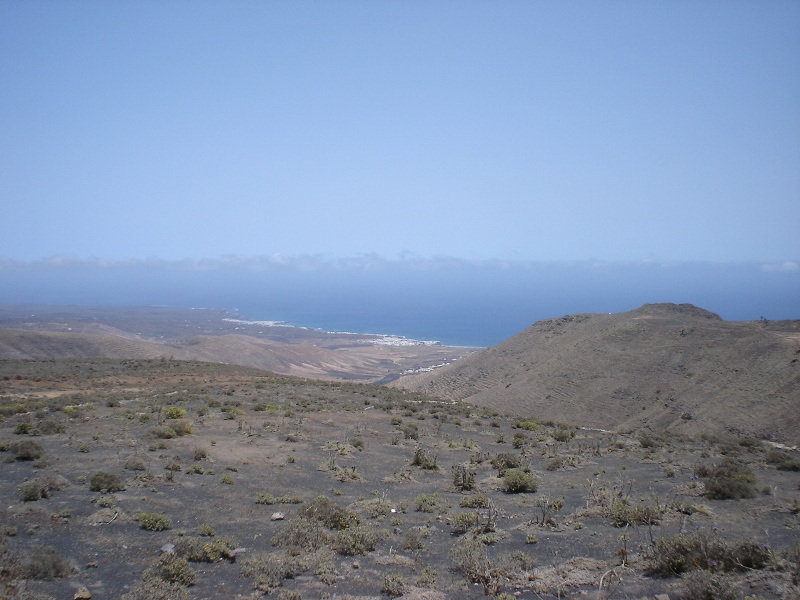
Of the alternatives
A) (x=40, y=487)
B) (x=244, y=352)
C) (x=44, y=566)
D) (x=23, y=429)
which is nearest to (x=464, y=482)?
(x=44, y=566)

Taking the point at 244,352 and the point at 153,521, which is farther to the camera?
the point at 244,352

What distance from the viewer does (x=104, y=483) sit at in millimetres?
11008

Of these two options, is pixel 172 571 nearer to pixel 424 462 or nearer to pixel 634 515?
pixel 634 515

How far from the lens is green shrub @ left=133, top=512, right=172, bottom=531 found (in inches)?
368

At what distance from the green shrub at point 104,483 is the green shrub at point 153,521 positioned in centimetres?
184

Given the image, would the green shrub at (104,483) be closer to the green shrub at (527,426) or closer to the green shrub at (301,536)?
the green shrub at (301,536)

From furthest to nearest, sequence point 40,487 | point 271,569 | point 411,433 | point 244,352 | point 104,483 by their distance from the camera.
Result: point 244,352 → point 411,433 → point 104,483 → point 40,487 → point 271,569

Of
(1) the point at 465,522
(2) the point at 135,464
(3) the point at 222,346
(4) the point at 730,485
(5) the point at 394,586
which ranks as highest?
(4) the point at 730,485

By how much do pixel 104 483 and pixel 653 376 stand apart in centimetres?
3791

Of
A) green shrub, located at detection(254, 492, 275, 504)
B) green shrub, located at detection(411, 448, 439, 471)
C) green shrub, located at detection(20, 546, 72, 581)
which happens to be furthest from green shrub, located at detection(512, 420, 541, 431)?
green shrub, located at detection(20, 546, 72, 581)

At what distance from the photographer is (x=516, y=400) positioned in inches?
1661

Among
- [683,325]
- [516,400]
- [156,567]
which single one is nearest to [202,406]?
[156,567]

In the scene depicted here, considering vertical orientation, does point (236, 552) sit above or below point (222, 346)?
above

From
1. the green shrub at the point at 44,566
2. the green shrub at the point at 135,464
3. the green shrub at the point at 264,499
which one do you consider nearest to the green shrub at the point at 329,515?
the green shrub at the point at 264,499
